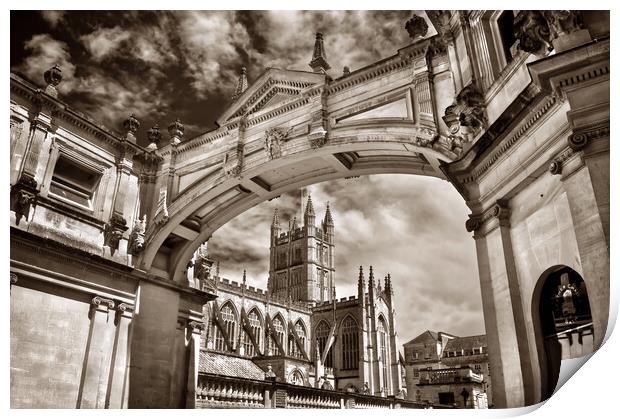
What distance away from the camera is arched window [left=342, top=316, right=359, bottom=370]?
2084 inches

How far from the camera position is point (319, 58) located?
27.6 feet

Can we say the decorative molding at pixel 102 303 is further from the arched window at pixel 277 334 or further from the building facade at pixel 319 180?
the arched window at pixel 277 334

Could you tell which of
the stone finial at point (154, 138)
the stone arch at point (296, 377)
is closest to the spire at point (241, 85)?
the stone finial at point (154, 138)

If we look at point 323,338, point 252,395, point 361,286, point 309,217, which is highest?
point 309,217

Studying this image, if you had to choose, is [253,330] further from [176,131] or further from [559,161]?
[559,161]

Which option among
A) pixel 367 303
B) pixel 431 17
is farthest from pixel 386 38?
pixel 367 303

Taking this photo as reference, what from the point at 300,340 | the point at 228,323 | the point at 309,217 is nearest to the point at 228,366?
the point at 228,323

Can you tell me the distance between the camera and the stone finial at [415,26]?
7621 millimetres

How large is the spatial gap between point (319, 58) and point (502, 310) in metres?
5.09

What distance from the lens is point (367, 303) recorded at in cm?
5394

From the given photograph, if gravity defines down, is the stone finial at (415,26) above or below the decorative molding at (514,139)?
above

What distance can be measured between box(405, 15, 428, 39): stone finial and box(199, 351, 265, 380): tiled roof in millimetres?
15336

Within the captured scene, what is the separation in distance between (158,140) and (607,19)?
9.36 metres

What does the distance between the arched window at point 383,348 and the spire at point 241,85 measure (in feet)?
156
